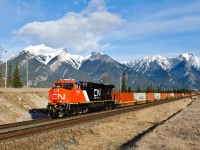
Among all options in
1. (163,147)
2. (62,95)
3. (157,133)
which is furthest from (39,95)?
(163,147)

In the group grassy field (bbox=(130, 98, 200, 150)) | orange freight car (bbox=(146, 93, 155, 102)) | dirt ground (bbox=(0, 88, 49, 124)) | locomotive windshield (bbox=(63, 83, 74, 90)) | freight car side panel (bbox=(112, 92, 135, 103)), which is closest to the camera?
grassy field (bbox=(130, 98, 200, 150))

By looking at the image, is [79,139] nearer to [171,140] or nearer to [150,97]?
[171,140]

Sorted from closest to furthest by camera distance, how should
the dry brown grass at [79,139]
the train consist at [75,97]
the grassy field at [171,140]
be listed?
1. the grassy field at [171,140]
2. the dry brown grass at [79,139]
3. the train consist at [75,97]

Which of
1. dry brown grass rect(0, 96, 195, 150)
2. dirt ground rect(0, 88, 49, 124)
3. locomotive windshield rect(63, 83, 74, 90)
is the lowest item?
dry brown grass rect(0, 96, 195, 150)

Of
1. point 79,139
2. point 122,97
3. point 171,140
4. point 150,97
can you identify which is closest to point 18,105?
point 79,139

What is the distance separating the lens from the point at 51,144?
16.8 meters

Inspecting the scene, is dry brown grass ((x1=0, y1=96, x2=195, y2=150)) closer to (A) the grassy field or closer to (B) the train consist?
(A) the grassy field

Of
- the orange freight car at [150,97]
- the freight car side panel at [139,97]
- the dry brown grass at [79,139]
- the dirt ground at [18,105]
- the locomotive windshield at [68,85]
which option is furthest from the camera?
the orange freight car at [150,97]

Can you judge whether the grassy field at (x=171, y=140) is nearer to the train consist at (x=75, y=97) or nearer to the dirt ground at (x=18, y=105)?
the train consist at (x=75, y=97)

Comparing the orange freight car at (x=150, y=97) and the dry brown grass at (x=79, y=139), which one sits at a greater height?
the orange freight car at (x=150, y=97)

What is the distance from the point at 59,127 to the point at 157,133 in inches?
284

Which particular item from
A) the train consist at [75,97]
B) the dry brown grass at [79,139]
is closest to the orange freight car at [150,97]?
the train consist at [75,97]

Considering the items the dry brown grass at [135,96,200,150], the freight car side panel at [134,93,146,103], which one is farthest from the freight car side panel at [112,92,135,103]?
the dry brown grass at [135,96,200,150]

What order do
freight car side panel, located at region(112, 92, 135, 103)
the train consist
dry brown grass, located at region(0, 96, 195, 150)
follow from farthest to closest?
freight car side panel, located at region(112, 92, 135, 103), the train consist, dry brown grass, located at region(0, 96, 195, 150)
